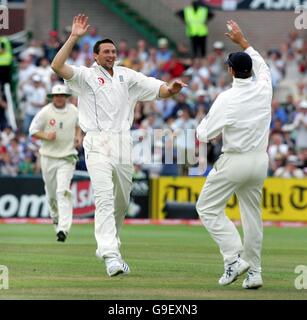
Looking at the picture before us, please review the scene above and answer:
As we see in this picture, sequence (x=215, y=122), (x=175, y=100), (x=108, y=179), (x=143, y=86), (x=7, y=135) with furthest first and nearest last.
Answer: (x=175, y=100) → (x=7, y=135) → (x=143, y=86) → (x=108, y=179) → (x=215, y=122)

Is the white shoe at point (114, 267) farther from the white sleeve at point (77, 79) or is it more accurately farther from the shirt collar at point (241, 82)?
the shirt collar at point (241, 82)

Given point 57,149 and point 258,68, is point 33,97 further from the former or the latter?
point 258,68

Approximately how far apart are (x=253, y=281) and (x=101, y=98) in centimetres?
278

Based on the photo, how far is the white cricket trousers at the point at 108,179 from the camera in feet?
43.9

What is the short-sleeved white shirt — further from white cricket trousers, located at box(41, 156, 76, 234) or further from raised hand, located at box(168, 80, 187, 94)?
white cricket trousers, located at box(41, 156, 76, 234)

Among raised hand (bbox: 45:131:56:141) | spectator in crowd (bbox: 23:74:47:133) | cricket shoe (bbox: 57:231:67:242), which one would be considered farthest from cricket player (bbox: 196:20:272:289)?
spectator in crowd (bbox: 23:74:47:133)

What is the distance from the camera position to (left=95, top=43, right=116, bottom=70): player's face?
13.8 m

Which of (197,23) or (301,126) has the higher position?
(197,23)

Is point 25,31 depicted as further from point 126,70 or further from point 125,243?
point 126,70

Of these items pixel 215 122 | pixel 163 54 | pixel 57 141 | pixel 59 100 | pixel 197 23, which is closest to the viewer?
pixel 215 122

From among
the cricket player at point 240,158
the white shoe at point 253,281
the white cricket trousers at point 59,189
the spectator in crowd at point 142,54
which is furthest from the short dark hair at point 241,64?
the spectator in crowd at point 142,54

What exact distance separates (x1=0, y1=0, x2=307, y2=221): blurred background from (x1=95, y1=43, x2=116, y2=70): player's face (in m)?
8.62

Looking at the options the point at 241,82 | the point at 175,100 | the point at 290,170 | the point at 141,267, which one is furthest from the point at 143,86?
the point at 175,100

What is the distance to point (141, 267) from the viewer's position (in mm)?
14867
